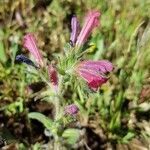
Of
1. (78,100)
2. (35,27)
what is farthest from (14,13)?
(78,100)

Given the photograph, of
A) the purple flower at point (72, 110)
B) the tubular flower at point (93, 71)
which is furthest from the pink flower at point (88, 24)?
the purple flower at point (72, 110)

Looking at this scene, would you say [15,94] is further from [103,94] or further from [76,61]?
[76,61]

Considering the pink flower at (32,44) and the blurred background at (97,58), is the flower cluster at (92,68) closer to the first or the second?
the pink flower at (32,44)

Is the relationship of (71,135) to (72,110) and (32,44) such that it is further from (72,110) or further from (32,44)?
(32,44)

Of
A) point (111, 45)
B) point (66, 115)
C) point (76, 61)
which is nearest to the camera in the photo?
point (76, 61)

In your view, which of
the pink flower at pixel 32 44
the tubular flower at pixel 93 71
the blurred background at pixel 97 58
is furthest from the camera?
the blurred background at pixel 97 58

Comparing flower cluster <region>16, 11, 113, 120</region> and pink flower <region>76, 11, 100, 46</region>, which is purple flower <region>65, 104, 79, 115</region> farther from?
pink flower <region>76, 11, 100, 46</region>
